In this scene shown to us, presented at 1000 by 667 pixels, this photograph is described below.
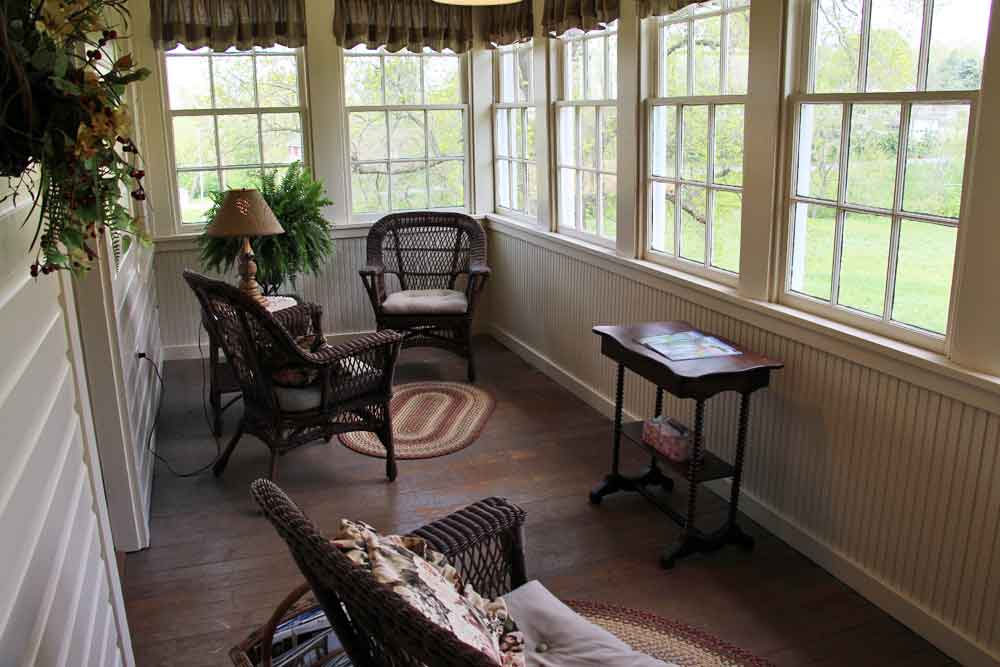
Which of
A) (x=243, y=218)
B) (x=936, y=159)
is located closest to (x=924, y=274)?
(x=936, y=159)

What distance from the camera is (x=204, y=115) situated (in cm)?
554

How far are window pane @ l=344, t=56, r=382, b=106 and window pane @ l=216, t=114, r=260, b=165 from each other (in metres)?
0.65

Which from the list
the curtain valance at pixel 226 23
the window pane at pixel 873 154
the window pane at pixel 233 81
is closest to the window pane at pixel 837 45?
the window pane at pixel 873 154

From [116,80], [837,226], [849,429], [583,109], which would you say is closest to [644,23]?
[583,109]

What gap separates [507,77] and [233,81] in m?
1.76

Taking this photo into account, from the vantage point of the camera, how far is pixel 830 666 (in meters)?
2.56

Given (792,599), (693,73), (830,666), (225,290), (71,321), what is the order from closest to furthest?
(71,321)
(830,666)
(792,599)
(225,290)
(693,73)

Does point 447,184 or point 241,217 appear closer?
point 241,217

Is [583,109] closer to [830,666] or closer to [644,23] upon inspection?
[644,23]

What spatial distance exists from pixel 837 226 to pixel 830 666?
4.66ft

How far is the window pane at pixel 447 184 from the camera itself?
610cm

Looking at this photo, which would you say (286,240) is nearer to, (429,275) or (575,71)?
(429,275)

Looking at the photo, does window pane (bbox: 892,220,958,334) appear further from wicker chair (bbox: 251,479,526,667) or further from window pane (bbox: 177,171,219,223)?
window pane (bbox: 177,171,219,223)

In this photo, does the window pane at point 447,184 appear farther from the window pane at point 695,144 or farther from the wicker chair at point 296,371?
the window pane at point 695,144
